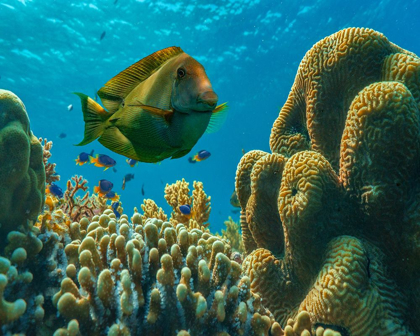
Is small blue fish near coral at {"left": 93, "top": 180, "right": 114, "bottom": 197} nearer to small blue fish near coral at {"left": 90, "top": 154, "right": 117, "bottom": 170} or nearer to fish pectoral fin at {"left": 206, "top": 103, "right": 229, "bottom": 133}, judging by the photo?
small blue fish near coral at {"left": 90, "top": 154, "right": 117, "bottom": 170}

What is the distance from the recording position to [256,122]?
151 ft

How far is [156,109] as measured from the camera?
4.50ft

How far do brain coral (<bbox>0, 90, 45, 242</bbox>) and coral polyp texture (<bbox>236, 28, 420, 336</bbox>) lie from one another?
2.20 metres

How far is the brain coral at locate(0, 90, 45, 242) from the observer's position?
243 cm

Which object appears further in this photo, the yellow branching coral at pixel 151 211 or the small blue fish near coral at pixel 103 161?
the small blue fish near coral at pixel 103 161

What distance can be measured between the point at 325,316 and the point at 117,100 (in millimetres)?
2382

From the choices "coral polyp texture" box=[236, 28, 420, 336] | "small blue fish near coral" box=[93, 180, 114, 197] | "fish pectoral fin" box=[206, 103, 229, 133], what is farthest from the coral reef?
"fish pectoral fin" box=[206, 103, 229, 133]

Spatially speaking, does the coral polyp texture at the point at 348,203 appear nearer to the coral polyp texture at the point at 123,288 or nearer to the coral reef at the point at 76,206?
the coral polyp texture at the point at 123,288

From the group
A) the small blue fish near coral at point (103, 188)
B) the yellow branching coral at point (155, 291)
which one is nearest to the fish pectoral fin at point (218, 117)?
the yellow branching coral at point (155, 291)

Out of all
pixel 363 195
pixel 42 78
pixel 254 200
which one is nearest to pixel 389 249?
pixel 363 195

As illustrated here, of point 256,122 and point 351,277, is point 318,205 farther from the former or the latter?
point 256,122

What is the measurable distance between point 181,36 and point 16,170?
2724cm

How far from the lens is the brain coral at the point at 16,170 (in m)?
2.43

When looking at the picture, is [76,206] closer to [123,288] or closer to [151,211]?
[151,211]
